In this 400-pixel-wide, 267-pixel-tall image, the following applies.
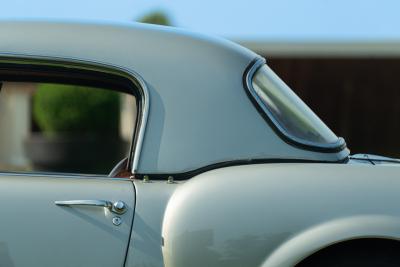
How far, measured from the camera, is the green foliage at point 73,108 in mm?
13336

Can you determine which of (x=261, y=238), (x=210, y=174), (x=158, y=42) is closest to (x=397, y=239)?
(x=261, y=238)

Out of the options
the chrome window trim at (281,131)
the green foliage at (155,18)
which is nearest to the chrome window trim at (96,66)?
the chrome window trim at (281,131)

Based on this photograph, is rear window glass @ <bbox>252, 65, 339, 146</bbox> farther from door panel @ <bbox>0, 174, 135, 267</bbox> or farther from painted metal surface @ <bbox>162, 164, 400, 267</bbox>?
door panel @ <bbox>0, 174, 135, 267</bbox>

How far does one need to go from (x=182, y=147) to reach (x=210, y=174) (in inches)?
6.1

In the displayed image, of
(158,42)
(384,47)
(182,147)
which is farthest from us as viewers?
(384,47)

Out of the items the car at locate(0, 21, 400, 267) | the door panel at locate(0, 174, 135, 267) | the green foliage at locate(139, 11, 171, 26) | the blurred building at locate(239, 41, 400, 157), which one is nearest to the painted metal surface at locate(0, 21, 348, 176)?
the car at locate(0, 21, 400, 267)

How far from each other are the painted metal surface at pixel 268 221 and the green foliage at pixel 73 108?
1097 centimetres

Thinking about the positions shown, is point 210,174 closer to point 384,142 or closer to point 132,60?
point 132,60

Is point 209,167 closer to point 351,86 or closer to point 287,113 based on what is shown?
point 287,113

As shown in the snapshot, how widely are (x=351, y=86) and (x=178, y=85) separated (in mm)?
13288

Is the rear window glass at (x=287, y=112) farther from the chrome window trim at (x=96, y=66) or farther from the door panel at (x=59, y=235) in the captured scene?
the door panel at (x=59, y=235)

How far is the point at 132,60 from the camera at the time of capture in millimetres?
2684

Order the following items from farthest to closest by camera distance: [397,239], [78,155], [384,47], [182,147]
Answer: [384,47] < [78,155] < [182,147] < [397,239]

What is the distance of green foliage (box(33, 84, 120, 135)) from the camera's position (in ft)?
43.8
